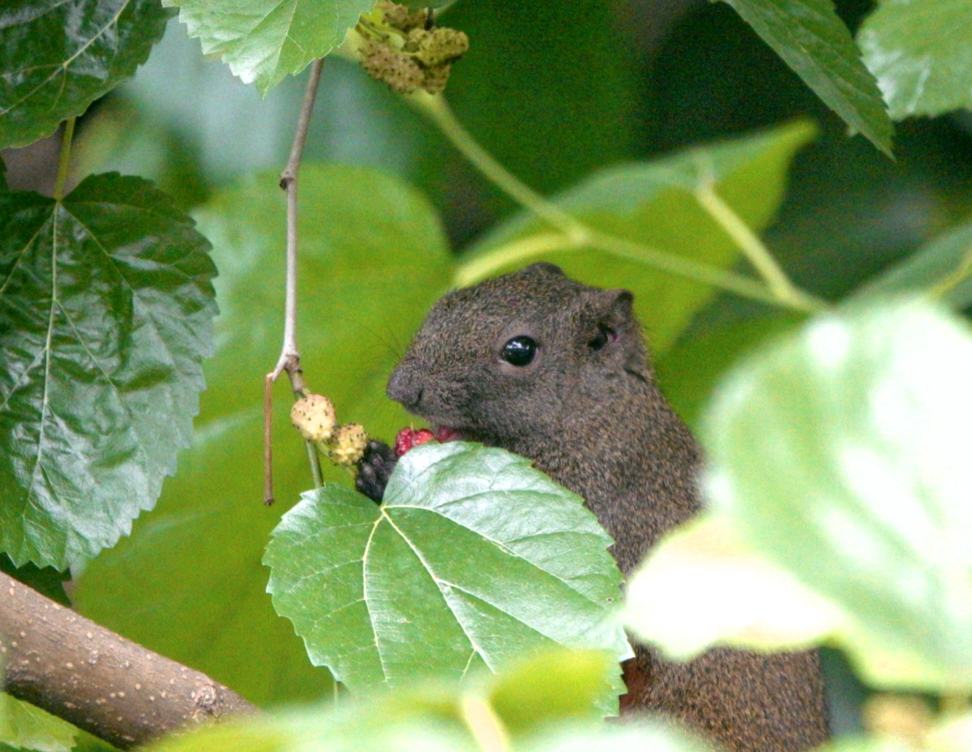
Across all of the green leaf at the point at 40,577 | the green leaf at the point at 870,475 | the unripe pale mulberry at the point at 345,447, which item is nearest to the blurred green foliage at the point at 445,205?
the green leaf at the point at 870,475

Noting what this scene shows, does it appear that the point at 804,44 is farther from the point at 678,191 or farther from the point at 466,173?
the point at 466,173

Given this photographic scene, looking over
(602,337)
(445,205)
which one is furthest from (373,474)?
(445,205)

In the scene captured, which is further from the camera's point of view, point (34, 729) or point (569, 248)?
point (569, 248)

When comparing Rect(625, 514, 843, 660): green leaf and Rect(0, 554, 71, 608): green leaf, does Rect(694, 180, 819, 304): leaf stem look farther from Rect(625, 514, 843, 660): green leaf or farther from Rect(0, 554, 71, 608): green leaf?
Rect(625, 514, 843, 660): green leaf

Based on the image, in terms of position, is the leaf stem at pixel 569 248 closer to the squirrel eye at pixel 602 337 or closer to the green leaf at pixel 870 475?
the squirrel eye at pixel 602 337

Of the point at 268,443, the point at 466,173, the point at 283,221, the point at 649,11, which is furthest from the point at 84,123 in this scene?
the point at 268,443

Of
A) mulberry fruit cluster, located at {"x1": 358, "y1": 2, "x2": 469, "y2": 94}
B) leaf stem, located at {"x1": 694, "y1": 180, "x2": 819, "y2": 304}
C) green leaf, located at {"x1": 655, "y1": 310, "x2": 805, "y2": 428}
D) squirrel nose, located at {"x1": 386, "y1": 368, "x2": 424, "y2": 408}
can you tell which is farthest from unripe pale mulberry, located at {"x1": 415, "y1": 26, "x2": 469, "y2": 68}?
green leaf, located at {"x1": 655, "y1": 310, "x2": 805, "y2": 428}

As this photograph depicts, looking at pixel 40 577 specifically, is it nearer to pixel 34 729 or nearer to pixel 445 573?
pixel 34 729
